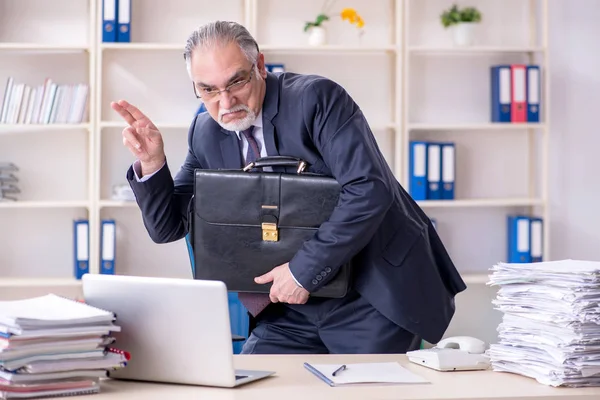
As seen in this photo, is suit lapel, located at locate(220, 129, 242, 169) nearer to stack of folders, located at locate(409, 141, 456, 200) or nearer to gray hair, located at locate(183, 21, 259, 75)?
gray hair, located at locate(183, 21, 259, 75)

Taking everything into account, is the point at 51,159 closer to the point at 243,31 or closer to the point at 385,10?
the point at 385,10

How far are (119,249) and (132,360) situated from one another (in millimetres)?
2989

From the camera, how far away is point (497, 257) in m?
4.84

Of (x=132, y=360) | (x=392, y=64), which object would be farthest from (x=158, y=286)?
(x=392, y=64)

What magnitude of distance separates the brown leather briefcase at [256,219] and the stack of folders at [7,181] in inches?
98.0

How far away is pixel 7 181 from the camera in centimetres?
439

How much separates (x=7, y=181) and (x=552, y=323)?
3342 millimetres

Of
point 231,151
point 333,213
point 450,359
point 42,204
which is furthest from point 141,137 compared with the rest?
point 42,204

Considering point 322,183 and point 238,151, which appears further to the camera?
point 238,151

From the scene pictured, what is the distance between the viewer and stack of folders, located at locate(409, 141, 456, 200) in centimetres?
443

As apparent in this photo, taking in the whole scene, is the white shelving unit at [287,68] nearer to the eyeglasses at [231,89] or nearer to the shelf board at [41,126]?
the shelf board at [41,126]

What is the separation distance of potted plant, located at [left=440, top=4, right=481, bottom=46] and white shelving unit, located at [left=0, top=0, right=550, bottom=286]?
85 mm

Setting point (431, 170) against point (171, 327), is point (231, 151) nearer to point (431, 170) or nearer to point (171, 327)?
point (171, 327)

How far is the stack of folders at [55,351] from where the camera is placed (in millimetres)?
1513
